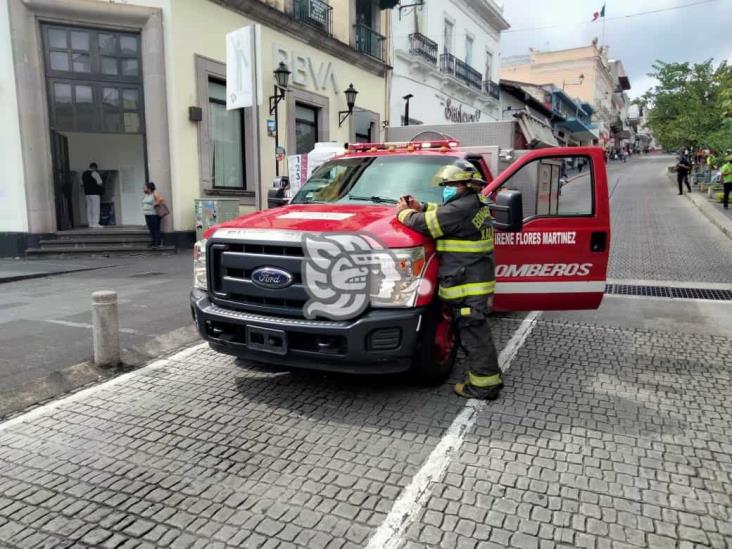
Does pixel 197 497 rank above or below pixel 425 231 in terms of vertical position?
below

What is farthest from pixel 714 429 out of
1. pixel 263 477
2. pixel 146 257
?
pixel 146 257

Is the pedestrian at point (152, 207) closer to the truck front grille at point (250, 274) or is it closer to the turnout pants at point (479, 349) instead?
the truck front grille at point (250, 274)

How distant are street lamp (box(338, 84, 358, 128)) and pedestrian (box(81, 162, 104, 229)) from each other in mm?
7507

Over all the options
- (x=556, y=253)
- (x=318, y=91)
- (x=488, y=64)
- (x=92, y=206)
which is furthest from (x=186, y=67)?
(x=488, y=64)

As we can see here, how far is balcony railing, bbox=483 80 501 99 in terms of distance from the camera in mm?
30694

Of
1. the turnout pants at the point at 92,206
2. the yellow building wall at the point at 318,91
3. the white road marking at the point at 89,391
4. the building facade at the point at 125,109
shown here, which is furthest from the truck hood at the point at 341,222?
the turnout pants at the point at 92,206

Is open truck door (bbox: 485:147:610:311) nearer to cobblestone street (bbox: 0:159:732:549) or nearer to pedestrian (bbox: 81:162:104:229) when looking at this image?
cobblestone street (bbox: 0:159:732:549)

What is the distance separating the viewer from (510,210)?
14.7 feet

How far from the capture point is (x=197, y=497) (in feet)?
10.2

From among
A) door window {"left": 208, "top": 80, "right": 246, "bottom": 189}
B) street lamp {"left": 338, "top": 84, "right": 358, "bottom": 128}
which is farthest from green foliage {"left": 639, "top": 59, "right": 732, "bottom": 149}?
door window {"left": 208, "top": 80, "right": 246, "bottom": 189}

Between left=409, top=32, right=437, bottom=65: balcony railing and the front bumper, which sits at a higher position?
left=409, top=32, right=437, bottom=65: balcony railing

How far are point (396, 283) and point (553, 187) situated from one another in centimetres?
310

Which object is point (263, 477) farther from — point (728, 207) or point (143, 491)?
point (728, 207)

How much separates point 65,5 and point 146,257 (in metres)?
5.56
